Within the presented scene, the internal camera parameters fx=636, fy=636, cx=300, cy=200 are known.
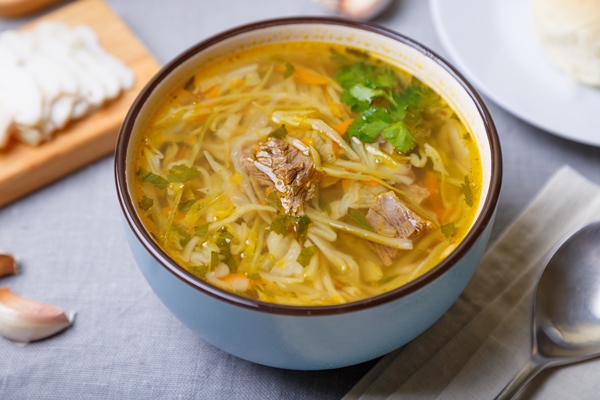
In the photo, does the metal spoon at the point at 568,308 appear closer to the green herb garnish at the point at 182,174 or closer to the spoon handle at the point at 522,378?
the spoon handle at the point at 522,378

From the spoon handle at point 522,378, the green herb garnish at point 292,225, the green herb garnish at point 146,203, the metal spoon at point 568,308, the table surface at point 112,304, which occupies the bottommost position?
the table surface at point 112,304

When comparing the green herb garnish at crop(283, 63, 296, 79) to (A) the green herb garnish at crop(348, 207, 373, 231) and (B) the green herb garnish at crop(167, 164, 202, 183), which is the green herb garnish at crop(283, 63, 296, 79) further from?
(A) the green herb garnish at crop(348, 207, 373, 231)

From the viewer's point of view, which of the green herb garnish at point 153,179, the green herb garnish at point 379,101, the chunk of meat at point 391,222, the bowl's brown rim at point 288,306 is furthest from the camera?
the green herb garnish at point 379,101

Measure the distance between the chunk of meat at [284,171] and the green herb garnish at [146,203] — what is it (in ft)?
1.30

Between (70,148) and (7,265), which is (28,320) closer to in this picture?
(7,265)

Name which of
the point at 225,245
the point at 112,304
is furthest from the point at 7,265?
the point at 225,245

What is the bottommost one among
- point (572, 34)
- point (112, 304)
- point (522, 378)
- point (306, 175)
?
point (112, 304)

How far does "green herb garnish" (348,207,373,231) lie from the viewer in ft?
7.69

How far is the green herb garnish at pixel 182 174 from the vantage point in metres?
2.45

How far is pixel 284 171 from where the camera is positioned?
239 centimetres

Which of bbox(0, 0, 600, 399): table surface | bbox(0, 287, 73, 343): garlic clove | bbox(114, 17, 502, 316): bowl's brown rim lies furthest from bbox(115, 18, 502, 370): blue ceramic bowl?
bbox(0, 287, 73, 343): garlic clove

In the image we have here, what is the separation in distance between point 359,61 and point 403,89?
0.26m

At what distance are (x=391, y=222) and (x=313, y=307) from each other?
1.95 ft

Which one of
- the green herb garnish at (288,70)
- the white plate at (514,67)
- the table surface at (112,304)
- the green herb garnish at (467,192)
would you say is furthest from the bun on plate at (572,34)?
the green herb garnish at (288,70)
